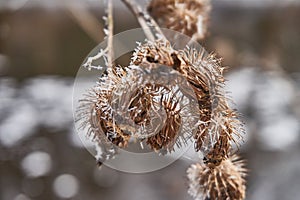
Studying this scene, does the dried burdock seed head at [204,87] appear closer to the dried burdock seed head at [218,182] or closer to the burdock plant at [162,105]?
the burdock plant at [162,105]

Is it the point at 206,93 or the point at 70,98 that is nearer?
the point at 206,93

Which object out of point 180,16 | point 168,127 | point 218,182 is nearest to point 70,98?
point 180,16

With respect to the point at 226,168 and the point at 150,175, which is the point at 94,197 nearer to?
the point at 150,175

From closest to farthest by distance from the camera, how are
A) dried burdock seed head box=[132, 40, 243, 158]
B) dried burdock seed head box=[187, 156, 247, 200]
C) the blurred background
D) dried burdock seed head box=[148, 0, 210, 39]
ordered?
dried burdock seed head box=[132, 40, 243, 158] → dried burdock seed head box=[187, 156, 247, 200] → dried burdock seed head box=[148, 0, 210, 39] → the blurred background

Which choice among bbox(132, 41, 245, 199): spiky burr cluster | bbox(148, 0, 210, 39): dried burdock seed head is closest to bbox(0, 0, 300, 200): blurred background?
bbox(148, 0, 210, 39): dried burdock seed head

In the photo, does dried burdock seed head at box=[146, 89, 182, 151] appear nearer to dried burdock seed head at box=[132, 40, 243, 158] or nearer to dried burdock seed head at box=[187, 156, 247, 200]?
dried burdock seed head at box=[132, 40, 243, 158]

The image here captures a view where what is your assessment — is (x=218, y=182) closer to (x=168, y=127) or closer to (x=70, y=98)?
(x=168, y=127)
